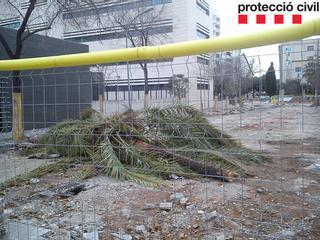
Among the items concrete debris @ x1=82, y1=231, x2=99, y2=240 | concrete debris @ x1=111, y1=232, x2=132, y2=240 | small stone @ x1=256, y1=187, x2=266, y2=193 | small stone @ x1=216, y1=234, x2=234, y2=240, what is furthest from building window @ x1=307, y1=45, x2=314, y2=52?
small stone @ x1=256, y1=187, x2=266, y2=193

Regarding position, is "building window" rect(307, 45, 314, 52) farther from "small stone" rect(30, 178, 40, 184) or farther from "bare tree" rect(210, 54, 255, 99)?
"small stone" rect(30, 178, 40, 184)

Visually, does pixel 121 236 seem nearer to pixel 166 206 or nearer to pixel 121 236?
pixel 121 236

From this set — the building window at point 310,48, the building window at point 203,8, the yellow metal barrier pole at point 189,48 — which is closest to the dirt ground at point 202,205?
the building window at point 310,48

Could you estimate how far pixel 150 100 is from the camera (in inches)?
122

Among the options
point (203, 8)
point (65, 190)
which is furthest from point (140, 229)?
point (203, 8)

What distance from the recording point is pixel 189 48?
236 centimetres

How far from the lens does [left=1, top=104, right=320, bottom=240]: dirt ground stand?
3109 millimetres

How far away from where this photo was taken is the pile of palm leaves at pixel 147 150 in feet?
17.7

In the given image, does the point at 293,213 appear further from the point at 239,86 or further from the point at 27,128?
the point at 27,128

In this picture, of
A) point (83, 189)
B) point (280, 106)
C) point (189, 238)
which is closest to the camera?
point (280, 106)

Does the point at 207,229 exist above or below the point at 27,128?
below

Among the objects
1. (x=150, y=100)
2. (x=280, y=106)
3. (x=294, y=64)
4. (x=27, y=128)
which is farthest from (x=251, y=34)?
(x=27, y=128)

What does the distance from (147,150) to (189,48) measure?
4.06 m

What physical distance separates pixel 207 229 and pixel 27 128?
3.35 meters
